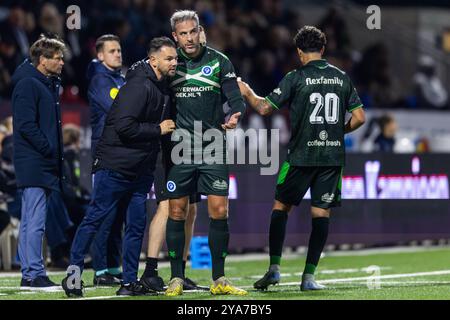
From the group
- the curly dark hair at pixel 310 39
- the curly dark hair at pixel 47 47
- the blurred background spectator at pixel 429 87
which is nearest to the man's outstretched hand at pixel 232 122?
the curly dark hair at pixel 310 39

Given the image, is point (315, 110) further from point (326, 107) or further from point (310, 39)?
point (310, 39)

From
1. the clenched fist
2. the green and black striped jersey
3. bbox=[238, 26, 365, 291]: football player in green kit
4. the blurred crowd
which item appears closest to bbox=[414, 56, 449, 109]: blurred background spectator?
the blurred crowd

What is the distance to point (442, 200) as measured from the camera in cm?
1978

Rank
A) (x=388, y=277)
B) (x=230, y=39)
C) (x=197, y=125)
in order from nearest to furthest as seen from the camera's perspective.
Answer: (x=197, y=125)
(x=388, y=277)
(x=230, y=39)

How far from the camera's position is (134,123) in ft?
37.0

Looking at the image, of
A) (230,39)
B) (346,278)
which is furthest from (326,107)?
(230,39)

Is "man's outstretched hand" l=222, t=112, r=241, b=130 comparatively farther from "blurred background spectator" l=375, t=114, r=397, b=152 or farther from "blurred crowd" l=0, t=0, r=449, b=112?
"blurred background spectator" l=375, t=114, r=397, b=152

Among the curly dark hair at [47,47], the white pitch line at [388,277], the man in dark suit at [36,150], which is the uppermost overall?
the curly dark hair at [47,47]

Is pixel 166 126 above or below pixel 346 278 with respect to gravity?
above

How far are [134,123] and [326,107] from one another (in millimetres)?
1797

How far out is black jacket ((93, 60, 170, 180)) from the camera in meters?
11.3

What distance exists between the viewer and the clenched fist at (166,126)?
11234mm

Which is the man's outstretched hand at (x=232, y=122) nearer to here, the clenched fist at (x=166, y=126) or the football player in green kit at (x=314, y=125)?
the clenched fist at (x=166, y=126)

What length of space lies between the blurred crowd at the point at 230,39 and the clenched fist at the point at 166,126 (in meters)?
8.80
